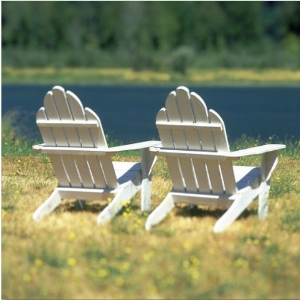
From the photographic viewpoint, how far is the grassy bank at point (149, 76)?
182ft

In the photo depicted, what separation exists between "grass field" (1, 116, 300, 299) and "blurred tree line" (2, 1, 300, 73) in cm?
5713

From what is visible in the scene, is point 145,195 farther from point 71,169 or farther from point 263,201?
point 263,201

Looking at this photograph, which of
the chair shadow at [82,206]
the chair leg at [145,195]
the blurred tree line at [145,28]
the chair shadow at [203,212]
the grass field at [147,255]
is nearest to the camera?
the grass field at [147,255]

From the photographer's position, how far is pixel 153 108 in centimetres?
3666

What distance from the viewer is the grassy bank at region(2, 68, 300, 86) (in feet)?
182

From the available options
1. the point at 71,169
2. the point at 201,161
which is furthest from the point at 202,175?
the point at 71,169

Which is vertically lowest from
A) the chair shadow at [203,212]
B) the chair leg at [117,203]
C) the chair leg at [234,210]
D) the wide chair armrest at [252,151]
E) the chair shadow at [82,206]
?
the chair shadow at [203,212]

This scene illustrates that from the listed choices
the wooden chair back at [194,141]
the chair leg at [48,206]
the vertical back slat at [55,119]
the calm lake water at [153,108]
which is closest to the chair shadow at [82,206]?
the chair leg at [48,206]

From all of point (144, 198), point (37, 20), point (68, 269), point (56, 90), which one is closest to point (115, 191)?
point (144, 198)

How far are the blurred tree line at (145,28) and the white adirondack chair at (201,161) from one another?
57.1 meters

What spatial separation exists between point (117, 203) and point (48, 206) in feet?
1.84

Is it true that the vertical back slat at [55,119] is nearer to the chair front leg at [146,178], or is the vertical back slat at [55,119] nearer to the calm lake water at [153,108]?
the chair front leg at [146,178]

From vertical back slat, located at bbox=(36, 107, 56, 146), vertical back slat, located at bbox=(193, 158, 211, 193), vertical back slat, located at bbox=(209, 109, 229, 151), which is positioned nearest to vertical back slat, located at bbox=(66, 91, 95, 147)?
vertical back slat, located at bbox=(36, 107, 56, 146)

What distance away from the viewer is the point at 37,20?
76125mm
